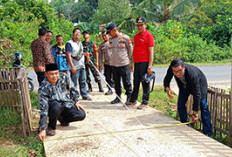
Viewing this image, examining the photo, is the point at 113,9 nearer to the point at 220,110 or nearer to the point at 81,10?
the point at 81,10

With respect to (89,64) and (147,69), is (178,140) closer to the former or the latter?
(147,69)

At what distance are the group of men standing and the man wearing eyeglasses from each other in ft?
0.07

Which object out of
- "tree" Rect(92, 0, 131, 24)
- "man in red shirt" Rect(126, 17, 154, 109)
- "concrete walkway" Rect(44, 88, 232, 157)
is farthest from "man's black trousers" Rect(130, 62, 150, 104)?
"tree" Rect(92, 0, 131, 24)

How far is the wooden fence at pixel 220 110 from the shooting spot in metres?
3.96

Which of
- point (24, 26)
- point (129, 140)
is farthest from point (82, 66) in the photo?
point (24, 26)

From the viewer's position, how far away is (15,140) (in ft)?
13.3

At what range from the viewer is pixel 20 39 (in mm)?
14664

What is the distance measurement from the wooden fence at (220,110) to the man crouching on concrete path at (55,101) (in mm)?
2335

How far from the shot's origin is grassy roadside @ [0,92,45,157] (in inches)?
142

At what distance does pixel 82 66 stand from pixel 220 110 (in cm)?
337

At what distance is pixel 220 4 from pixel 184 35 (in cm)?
752

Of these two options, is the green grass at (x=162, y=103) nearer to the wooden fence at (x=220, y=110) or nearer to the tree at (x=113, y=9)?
the wooden fence at (x=220, y=110)

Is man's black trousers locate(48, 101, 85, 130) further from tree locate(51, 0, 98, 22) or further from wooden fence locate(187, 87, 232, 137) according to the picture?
tree locate(51, 0, 98, 22)

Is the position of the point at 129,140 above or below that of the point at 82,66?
below
